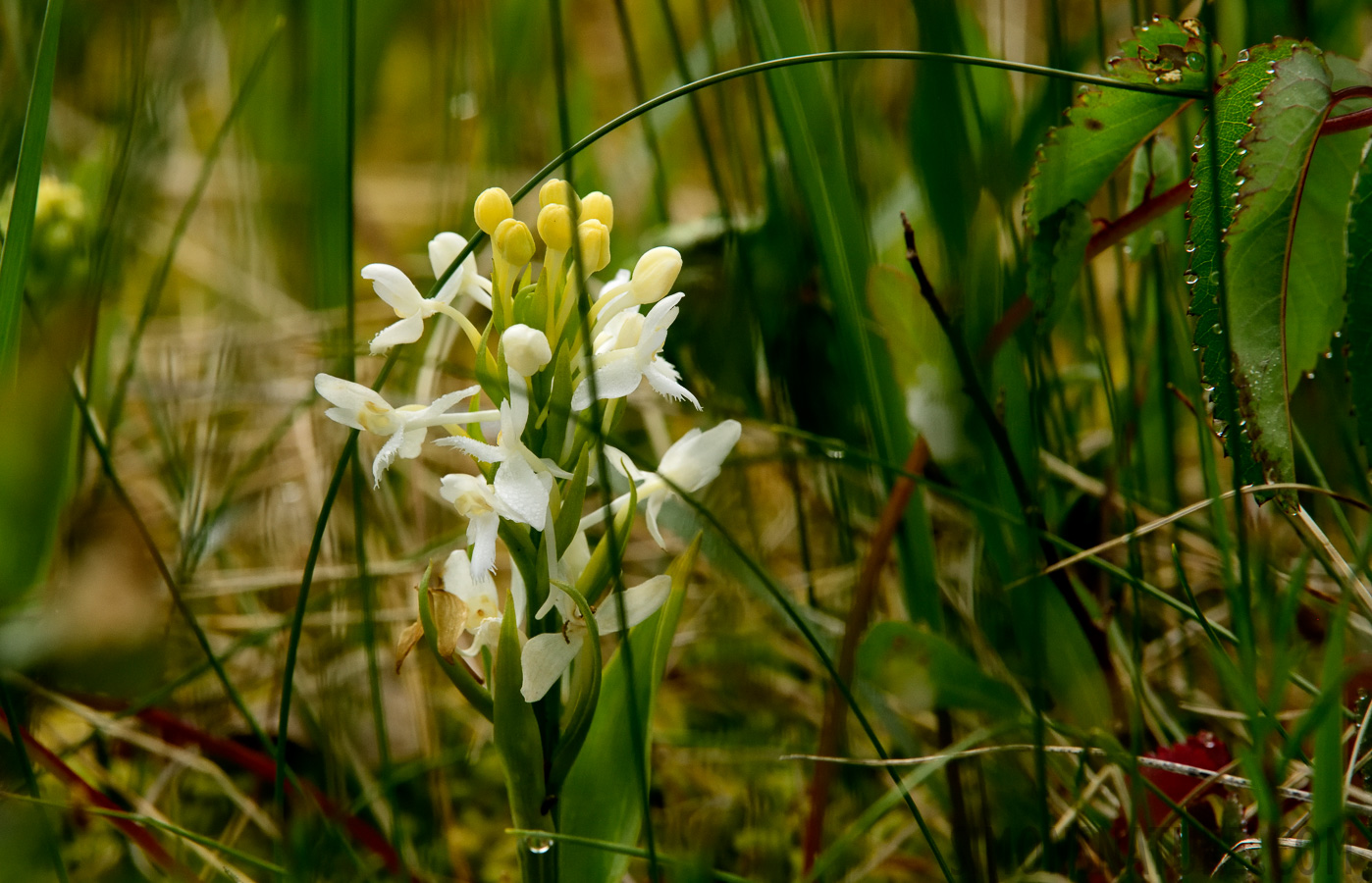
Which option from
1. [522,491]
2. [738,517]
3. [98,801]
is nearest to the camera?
[522,491]

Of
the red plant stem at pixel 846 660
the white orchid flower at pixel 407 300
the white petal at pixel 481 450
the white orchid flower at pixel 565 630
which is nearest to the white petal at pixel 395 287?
the white orchid flower at pixel 407 300

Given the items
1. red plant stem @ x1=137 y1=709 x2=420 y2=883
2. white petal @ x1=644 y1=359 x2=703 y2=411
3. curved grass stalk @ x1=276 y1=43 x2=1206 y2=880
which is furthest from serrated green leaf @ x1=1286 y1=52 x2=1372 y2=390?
red plant stem @ x1=137 y1=709 x2=420 y2=883

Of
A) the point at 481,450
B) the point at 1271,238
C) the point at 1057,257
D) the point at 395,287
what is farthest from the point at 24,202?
the point at 1271,238

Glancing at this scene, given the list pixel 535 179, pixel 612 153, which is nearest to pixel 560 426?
pixel 535 179

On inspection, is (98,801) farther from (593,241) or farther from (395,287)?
(593,241)

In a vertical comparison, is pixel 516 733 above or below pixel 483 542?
below

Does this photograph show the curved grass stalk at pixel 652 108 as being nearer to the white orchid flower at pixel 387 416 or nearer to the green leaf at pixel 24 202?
the white orchid flower at pixel 387 416
